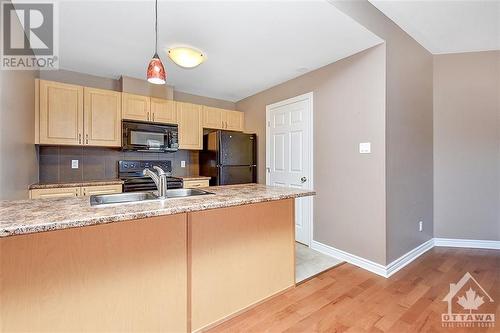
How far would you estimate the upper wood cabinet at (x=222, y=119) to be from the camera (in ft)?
13.6

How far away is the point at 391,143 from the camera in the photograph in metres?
2.44

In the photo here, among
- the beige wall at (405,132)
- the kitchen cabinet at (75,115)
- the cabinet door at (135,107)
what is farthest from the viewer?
the cabinet door at (135,107)

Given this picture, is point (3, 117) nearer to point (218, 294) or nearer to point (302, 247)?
point (218, 294)

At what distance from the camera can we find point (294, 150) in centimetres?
341

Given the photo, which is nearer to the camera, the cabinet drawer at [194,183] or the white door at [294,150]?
the white door at [294,150]

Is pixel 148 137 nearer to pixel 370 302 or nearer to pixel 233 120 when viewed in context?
pixel 233 120

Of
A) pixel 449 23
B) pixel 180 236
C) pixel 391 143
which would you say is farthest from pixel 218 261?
pixel 449 23

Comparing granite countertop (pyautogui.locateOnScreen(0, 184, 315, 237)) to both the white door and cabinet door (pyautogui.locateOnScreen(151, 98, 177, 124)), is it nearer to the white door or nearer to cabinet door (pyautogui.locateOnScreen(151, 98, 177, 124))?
the white door

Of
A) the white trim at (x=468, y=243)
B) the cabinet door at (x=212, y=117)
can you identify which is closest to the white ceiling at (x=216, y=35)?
the cabinet door at (x=212, y=117)

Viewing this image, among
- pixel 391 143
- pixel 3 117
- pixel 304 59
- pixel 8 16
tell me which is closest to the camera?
pixel 3 117

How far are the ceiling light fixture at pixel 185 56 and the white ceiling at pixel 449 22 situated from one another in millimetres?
1707

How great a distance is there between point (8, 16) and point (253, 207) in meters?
2.38

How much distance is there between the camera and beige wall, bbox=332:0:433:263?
7.86 feet

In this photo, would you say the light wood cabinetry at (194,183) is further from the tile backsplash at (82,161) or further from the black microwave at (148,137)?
the tile backsplash at (82,161)
